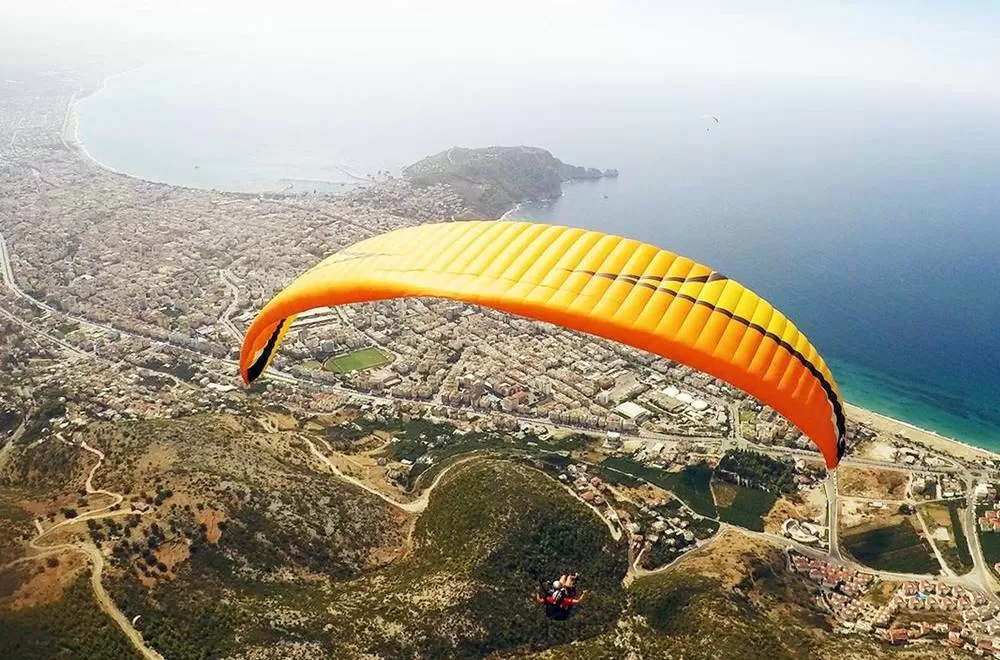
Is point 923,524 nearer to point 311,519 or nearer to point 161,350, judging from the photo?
point 311,519

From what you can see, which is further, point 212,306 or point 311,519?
point 212,306

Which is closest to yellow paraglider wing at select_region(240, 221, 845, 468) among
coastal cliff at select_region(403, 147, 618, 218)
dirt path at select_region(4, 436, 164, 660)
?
dirt path at select_region(4, 436, 164, 660)

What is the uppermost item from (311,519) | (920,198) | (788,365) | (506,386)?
(788,365)

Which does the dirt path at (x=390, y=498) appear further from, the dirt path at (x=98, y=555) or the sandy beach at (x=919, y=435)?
the sandy beach at (x=919, y=435)

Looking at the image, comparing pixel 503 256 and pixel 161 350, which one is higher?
pixel 503 256

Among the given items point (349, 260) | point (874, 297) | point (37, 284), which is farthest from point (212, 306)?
point (874, 297)

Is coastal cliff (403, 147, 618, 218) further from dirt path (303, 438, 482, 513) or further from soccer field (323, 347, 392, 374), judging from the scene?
dirt path (303, 438, 482, 513)

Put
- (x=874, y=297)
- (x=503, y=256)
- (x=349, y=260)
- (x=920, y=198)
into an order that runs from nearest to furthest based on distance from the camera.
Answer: (x=503, y=256), (x=349, y=260), (x=874, y=297), (x=920, y=198)

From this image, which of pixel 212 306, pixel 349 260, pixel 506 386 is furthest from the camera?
pixel 212 306

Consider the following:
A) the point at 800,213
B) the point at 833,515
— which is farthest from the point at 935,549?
the point at 800,213
